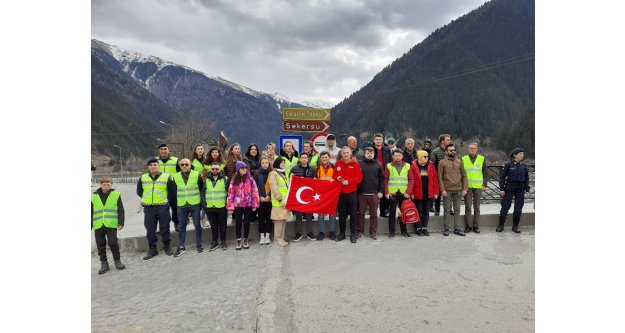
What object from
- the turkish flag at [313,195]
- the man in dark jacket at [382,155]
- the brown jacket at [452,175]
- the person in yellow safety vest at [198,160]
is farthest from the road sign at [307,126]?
the brown jacket at [452,175]

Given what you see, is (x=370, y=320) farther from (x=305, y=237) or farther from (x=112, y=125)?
(x=112, y=125)

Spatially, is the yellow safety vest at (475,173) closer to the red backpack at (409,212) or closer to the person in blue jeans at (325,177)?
the red backpack at (409,212)

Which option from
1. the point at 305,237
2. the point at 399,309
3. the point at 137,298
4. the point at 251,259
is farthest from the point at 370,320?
the point at 305,237

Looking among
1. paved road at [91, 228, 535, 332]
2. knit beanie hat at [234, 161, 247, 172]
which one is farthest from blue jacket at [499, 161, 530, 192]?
knit beanie hat at [234, 161, 247, 172]

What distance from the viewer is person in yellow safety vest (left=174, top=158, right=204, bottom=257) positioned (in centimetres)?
588

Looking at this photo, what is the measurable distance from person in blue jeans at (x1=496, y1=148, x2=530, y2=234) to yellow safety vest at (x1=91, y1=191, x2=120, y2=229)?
7432 millimetres

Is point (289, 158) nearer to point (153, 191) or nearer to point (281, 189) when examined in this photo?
point (281, 189)

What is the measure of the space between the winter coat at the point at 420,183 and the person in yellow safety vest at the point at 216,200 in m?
3.70

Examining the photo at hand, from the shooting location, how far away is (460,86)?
102375 mm

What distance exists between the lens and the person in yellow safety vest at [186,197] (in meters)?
5.88

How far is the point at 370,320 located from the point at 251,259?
262cm

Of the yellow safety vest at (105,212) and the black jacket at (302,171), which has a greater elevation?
the black jacket at (302,171)

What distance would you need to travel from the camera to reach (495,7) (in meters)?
133

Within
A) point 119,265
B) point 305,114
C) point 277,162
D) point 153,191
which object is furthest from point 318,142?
point 119,265
